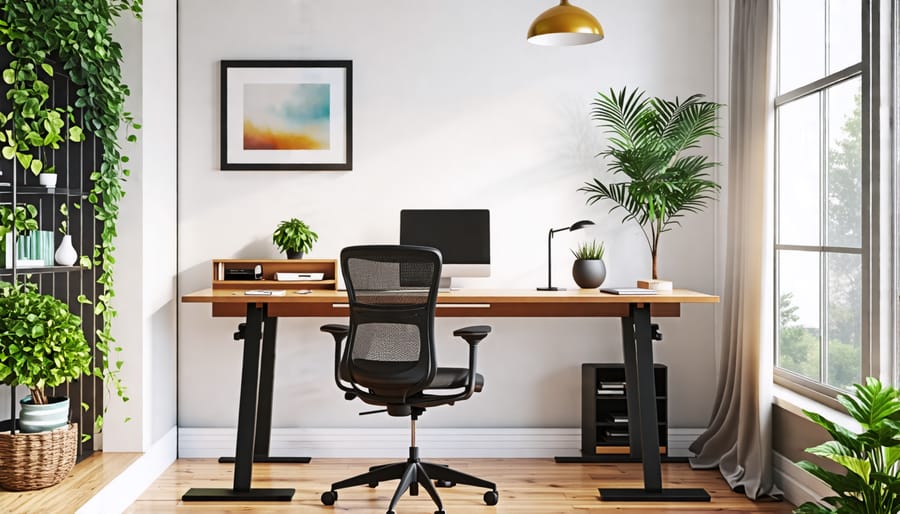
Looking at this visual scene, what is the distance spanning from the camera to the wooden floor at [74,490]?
9.53 feet

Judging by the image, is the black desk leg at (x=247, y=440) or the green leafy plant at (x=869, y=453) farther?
the black desk leg at (x=247, y=440)

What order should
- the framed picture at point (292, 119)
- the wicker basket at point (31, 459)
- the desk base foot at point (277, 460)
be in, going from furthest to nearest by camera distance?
the framed picture at point (292, 119) < the desk base foot at point (277, 460) < the wicker basket at point (31, 459)

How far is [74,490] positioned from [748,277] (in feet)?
10.4

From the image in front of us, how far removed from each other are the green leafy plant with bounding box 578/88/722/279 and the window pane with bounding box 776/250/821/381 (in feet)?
1.94

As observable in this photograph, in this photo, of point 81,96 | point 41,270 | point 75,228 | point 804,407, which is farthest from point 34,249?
point 804,407

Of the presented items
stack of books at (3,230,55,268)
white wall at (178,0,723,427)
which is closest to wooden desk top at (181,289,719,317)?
white wall at (178,0,723,427)

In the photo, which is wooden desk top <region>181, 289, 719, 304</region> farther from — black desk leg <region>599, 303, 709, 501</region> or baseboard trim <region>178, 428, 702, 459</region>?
baseboard trim <region>178, 428, 702, 459</region>

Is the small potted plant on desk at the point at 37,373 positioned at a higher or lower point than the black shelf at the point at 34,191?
lower

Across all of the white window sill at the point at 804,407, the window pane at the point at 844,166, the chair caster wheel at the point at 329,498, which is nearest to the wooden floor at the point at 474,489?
the chair caster wheel at the point at 329,498

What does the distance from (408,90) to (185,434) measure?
231cm

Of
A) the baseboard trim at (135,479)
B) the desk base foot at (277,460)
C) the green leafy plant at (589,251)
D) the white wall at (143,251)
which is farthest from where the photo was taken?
the desk base foot at (277,460)

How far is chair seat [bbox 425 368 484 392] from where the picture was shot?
3316 mm

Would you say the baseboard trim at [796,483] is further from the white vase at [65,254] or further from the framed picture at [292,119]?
the white vase at [65,254]

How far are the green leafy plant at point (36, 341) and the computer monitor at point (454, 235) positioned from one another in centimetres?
166
